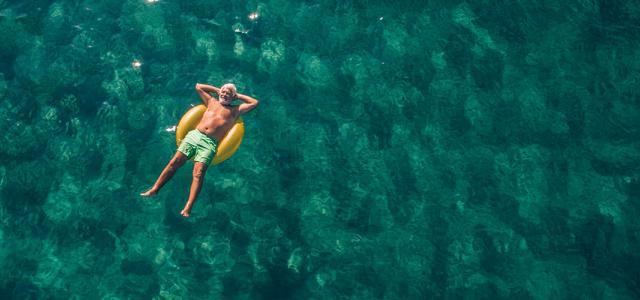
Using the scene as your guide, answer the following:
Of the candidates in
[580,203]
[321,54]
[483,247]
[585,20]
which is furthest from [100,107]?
[585,20]

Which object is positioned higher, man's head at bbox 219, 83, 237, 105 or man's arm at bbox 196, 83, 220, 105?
man's head at bbox 219, 83, 237, 105

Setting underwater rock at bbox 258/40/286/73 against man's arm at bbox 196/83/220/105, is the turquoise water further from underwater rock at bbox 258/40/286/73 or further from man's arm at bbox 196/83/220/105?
man's arm at bbox 196/83/220/105

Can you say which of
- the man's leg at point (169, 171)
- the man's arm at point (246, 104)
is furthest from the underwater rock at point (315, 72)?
the man's leg at point (169, 171)

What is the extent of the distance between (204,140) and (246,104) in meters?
0.94

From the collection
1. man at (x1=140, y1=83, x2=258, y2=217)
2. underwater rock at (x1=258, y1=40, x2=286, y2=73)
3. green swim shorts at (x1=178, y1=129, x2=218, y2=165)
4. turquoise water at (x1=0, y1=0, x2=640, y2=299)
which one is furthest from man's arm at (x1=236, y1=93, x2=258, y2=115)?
underwater rock at (x1=258, y1=40, x2=286, y2=73)

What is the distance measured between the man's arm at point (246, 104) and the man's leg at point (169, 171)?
112 centimetres

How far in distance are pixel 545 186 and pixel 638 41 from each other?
134 inches

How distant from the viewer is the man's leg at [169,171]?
7562mm

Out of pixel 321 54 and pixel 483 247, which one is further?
pixel 321 54

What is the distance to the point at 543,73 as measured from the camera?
923 centimetres

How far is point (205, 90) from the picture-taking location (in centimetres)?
832

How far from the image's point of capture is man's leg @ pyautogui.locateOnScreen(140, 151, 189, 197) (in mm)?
7562

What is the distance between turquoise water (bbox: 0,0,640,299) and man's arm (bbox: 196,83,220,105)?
0.48 meters

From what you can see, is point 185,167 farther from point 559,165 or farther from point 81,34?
point 559,165
